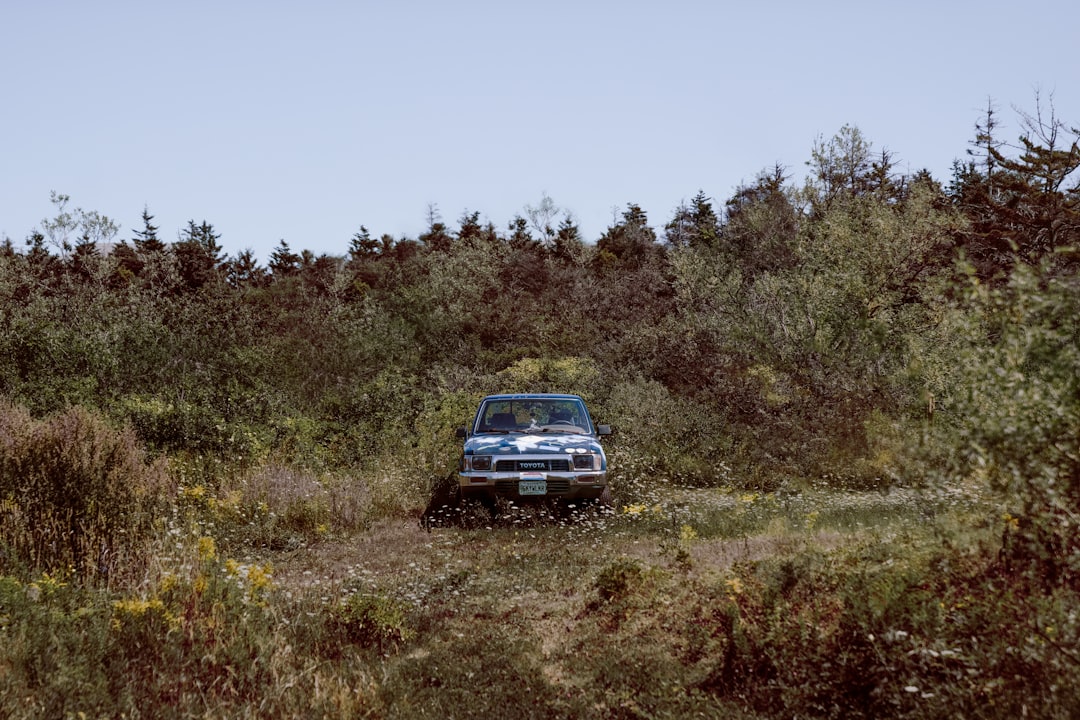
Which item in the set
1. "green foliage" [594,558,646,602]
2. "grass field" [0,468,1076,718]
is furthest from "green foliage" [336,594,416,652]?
"green foliage" [594,558,646,602]

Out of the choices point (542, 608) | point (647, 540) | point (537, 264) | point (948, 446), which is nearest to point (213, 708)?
point (542, 608)

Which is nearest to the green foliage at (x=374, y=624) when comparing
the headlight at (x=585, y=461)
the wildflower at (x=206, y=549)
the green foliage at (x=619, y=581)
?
the wildflower at (x=206, y=549)

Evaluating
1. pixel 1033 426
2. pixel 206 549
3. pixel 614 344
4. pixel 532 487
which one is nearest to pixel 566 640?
pixel 206 549

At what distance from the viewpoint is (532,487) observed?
9422mm

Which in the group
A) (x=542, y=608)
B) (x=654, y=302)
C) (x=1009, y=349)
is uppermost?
(x=654, y=302)

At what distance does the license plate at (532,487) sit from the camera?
9.42 metres

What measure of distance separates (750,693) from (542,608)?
2405 millimetres

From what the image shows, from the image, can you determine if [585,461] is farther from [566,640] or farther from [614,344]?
[614,344]

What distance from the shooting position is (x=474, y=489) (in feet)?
31.1

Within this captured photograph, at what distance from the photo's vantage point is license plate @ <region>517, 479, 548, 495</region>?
30.9 feet

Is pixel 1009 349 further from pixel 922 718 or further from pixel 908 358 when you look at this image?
pixel 908 358

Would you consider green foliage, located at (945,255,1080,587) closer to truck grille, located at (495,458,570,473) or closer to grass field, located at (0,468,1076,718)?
grass field, located at (0,468,1076,718)

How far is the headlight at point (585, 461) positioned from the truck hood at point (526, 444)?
9 cm

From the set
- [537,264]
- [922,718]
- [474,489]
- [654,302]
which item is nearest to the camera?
[922,718]
